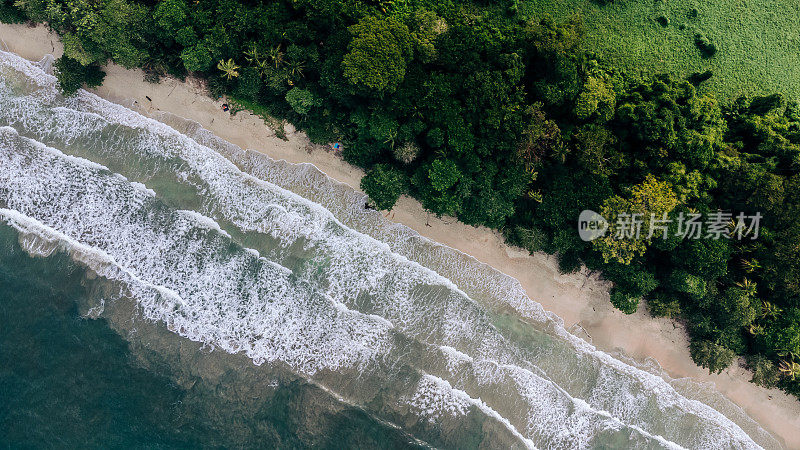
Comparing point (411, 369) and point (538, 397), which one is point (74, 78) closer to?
point (411, 369)

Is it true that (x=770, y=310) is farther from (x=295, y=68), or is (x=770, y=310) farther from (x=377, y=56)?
(x=295, y=68)

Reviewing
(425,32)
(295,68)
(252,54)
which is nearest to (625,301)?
(425,32)

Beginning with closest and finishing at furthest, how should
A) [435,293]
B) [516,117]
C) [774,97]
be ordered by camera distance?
[516,117] < [774,97] < [435,293]

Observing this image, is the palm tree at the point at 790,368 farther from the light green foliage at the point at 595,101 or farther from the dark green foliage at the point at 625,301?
the light green foliage at the point at 595,101

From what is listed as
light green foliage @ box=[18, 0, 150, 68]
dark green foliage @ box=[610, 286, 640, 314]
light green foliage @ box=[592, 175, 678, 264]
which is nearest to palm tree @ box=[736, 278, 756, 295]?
dark green foliage @ box=[610, 286, 640, 314]

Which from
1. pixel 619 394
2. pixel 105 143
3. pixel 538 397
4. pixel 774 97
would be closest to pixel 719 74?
pixel 774 97

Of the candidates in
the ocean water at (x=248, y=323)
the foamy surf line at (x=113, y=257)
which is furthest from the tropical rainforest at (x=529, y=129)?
the foamy surf line at (x=113, y=257)
